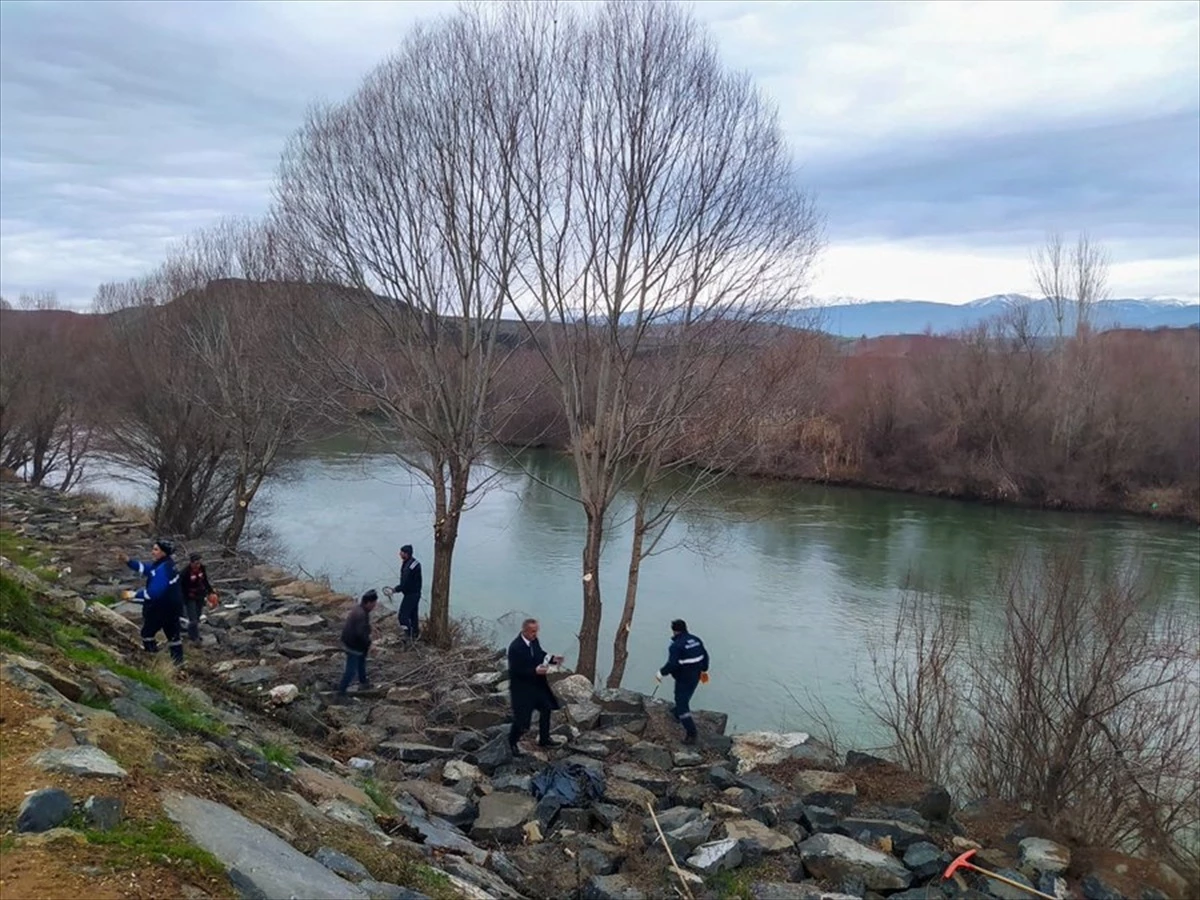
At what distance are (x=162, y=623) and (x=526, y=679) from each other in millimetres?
3814

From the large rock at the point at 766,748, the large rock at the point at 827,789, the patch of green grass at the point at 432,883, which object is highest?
the patch of green grass at the point at 432,883

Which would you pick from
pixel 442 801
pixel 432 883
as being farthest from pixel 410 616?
pixel 432 883

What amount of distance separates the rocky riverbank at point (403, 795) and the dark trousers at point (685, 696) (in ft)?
0.68

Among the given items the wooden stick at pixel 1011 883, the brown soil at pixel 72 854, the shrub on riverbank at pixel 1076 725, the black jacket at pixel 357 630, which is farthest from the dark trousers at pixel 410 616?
the brown soil at pixel 72 854

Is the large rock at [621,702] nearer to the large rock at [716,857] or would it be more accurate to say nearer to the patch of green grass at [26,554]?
the large rock at [716,857]

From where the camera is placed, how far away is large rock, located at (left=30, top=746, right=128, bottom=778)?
4207 mm

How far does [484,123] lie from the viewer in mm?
11312

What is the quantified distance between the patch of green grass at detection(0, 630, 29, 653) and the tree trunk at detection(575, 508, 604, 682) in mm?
6930

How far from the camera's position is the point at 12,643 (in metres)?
5.75

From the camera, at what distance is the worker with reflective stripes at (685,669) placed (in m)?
9.48

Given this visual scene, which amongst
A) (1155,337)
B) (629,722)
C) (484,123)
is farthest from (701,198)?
(1155,337)

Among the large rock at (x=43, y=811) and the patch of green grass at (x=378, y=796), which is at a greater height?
the large rock at (x=43, y=811)

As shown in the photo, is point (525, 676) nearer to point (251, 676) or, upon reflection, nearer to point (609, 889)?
Answer: point (609, 889)

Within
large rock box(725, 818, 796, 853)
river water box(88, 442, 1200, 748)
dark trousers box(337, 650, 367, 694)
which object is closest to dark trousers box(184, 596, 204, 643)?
dark trousers box(337, 650, 367, 694)
